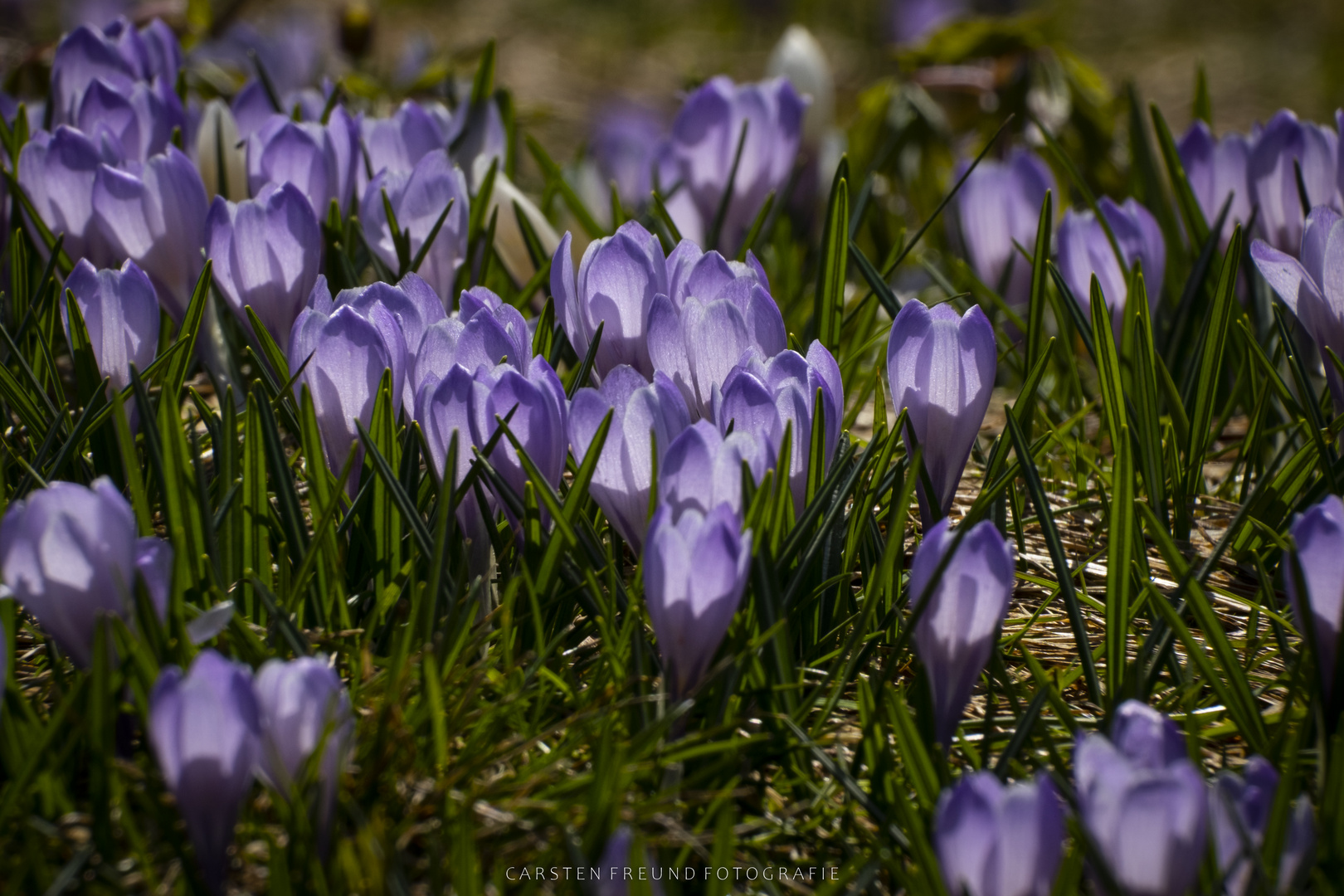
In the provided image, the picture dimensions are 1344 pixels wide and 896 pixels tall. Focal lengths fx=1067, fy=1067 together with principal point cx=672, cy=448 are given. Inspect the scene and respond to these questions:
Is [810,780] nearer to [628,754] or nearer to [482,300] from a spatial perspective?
[628,754]

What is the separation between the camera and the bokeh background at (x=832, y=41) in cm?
615

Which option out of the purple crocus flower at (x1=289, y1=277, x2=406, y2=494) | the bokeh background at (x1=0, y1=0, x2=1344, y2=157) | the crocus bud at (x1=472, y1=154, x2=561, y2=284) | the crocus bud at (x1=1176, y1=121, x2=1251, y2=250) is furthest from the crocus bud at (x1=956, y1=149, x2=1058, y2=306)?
the bokeh background at (x1=0, y1=0, x2=1344, y2=157)

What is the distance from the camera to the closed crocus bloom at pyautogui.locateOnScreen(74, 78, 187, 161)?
1.45 metres

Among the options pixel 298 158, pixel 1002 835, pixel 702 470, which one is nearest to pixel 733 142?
pixel 298 158

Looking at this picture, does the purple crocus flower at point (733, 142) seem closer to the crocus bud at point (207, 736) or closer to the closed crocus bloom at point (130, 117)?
the closed crocus bloom at point (130, 117)

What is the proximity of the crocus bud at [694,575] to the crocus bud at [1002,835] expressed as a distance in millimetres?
212

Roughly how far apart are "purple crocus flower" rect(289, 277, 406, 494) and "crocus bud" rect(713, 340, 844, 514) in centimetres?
31

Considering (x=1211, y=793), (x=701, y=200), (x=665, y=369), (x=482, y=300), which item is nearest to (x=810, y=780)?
(x=1211, y=793)

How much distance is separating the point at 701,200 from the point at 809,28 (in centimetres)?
588

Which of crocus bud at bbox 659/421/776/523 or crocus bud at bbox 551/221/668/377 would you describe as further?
crocus bud at bbox 551/221/668/377

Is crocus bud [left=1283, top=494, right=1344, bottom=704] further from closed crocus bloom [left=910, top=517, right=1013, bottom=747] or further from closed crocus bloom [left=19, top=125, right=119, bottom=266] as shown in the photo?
closed crocus bloom [left=19, top=125, right=119, bottom=266]

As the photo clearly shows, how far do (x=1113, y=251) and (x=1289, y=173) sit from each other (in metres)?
0.28

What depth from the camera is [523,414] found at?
90cm

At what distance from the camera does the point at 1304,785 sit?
84 cm
